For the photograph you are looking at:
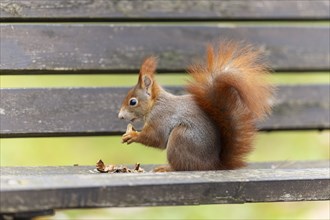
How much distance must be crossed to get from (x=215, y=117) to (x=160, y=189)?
0.52 meters

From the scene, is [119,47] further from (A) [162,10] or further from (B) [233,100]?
(B) [233,100]

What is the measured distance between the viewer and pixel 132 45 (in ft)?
9.72

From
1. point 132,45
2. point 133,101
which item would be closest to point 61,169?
point 133,101

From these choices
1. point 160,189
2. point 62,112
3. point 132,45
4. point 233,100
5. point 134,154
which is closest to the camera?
point 160,189

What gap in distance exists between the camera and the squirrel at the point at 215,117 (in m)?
2.33

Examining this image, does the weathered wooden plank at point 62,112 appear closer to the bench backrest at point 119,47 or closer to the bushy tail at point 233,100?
the bench backrest at point 119,47

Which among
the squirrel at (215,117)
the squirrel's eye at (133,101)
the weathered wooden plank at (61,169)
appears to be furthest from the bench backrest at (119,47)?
the squirrel at (215,117)

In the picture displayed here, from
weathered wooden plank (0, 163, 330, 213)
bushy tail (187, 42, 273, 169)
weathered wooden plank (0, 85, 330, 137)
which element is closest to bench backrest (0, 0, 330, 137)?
weathered wooden plank (0, 85, 330, 137)

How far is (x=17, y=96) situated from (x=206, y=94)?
73 centimetres

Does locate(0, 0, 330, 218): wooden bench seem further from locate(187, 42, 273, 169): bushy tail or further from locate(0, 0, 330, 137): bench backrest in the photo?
locate(187, 42, 273, 169): bushy tail

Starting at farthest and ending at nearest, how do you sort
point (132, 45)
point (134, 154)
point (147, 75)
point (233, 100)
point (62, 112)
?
point (134, 154) < point (132, 45) < point (62, 112) < point (147, 75) < point (233, 100)

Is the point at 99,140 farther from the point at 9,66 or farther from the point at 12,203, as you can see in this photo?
the point at 12,203

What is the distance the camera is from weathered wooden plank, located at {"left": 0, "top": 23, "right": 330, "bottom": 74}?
2.83 meters

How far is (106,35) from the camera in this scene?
2.94 meters
